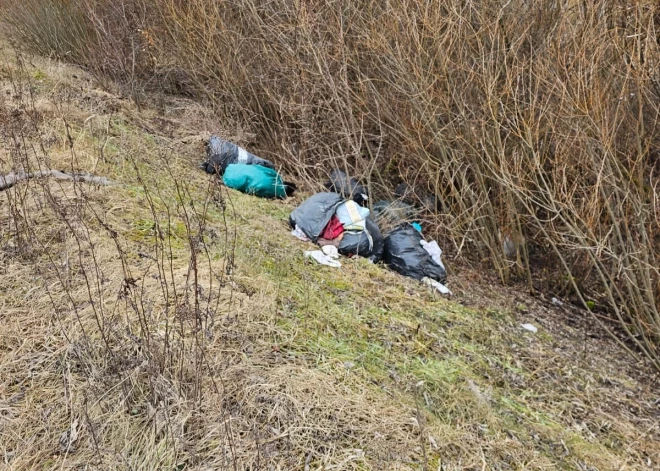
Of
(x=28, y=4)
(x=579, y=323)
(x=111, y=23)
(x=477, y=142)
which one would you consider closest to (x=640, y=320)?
(x=579, y=323)

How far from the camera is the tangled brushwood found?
392 cm

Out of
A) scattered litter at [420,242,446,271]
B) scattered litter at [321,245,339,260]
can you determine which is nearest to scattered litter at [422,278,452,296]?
scattered litter at [420,242,446,271]

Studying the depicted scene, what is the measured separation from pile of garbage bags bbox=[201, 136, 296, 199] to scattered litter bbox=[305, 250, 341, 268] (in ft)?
5.21

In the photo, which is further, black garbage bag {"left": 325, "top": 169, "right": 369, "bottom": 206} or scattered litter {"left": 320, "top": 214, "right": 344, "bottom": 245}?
black garbage bag {"left": 325, "top": 169, "right": 369, "bottom": 206}

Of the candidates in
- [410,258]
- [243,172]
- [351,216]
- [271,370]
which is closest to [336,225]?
[351,216]

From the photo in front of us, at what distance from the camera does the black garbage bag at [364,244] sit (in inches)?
173

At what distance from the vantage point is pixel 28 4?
8461mm

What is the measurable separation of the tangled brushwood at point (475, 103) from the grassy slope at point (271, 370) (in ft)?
3.82

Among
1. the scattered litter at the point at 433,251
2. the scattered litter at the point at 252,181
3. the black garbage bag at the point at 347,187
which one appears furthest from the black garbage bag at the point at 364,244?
the scattered litter at the point at 252,181

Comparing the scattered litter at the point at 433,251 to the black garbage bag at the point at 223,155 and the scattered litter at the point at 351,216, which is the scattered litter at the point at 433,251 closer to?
the scattered litter at the point at 351,216

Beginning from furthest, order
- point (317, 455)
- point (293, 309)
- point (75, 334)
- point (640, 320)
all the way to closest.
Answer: point (640, 320), point (293, 309), point (75, 334), point (317, 455)

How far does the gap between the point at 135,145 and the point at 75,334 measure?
3.39 metres

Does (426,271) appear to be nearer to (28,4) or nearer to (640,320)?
(640,320)

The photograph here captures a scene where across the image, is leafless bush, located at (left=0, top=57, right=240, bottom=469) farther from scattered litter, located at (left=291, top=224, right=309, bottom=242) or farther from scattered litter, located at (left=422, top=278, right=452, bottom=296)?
scattered litter, located at (left=422, top=278, right=452, bottom=296)
